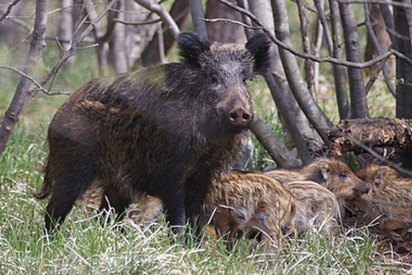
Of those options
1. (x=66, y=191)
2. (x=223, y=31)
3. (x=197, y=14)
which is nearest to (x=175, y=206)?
(x=66, y=191)

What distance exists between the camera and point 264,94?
35.9ft

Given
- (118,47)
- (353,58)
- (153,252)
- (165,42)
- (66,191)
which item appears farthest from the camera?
(165,42)

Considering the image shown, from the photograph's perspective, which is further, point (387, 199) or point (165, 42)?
point (165, 42)

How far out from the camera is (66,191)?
21.6ft

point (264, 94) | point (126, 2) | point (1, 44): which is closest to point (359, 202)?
point (264, 94)

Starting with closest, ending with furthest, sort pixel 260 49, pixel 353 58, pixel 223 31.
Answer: pixel 260 49 < pixel 353 58 < pixel 223 31

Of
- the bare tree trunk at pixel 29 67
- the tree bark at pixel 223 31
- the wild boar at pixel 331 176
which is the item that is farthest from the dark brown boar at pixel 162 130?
the tree bark at pixel 223 31

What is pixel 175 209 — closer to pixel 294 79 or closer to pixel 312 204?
pixel 312 204

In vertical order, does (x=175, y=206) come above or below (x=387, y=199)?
above

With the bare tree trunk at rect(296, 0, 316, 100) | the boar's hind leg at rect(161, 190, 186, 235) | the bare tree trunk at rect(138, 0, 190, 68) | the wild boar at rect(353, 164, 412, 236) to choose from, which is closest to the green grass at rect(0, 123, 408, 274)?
the boar's hind leg at rect(161, 190, 186, 235)

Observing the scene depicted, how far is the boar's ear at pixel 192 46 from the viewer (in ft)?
21.4

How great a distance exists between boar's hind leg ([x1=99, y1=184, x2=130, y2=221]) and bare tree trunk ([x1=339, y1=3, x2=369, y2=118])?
1957 millimetres

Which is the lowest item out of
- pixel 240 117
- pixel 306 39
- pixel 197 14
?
pixel 240 117

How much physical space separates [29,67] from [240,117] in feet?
4.62
